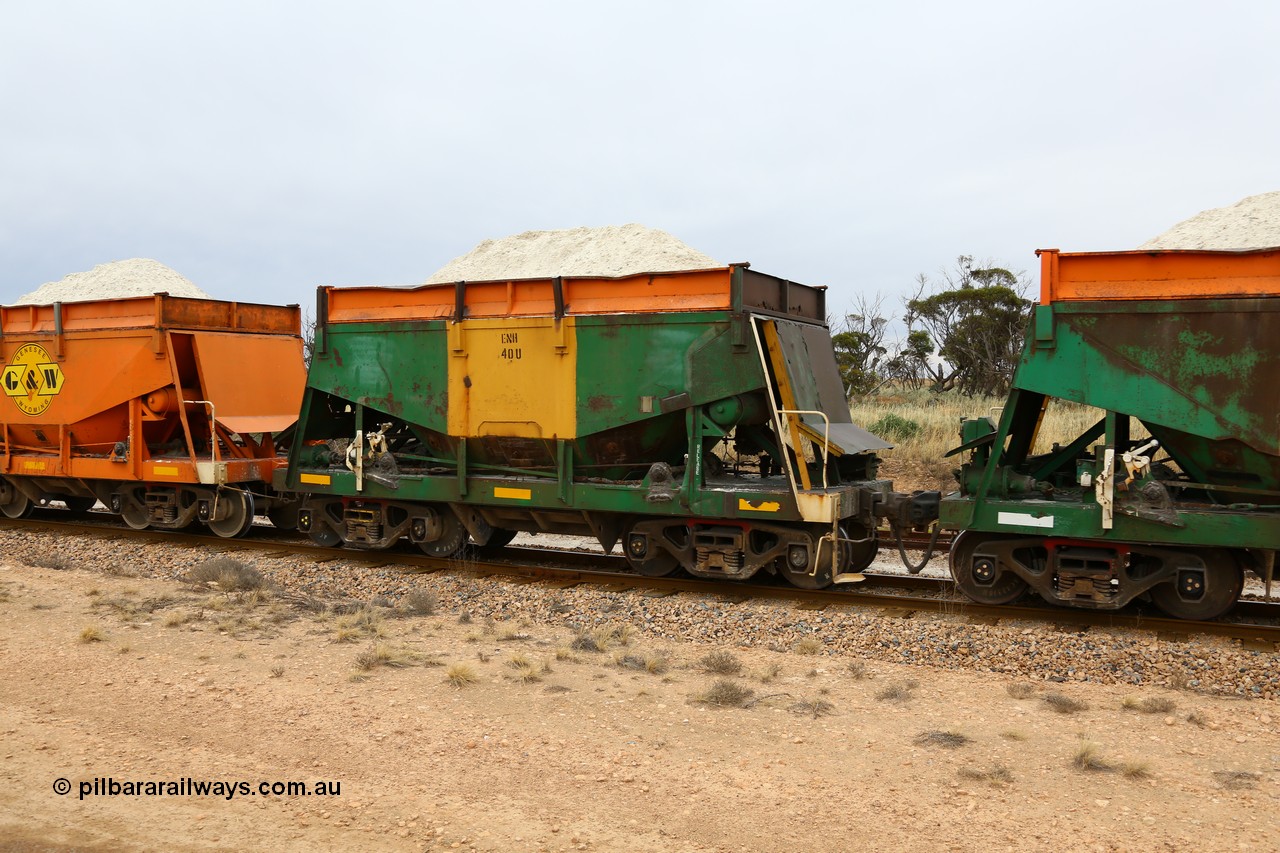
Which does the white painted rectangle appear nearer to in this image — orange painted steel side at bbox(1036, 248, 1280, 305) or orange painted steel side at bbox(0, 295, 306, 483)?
orange painted steel side at bbox(1036, 248, 1280, 305)

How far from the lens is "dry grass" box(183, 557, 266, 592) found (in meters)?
9.47

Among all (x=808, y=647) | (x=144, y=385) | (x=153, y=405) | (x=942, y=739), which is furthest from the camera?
(x=153, y=405)

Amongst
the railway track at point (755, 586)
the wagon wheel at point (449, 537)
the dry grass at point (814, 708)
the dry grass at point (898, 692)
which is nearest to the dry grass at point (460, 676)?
the dry grass at point (814, 708)

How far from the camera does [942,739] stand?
18.0 feet

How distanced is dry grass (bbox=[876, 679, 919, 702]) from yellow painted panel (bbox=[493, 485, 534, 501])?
192 inches

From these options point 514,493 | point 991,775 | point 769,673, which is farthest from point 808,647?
point 514,493

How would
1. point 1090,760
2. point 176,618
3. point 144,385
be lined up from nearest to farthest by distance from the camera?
point 1090,760
point 176,618
point 144,385

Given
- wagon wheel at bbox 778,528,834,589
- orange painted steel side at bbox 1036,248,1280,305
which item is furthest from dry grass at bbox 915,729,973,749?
orange painted steel side at bbox 1036,248,1280,305

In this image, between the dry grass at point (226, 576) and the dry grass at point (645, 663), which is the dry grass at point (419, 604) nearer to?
the dry grass at point (226, 576)

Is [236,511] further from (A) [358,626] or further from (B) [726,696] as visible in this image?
(B) [726,696]

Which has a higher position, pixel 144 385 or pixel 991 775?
pixel 144 385

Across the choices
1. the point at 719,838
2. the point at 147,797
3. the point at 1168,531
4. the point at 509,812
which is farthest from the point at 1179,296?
the point at 147,797

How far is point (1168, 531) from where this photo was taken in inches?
311

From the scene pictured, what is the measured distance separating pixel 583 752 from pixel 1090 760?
262cm
